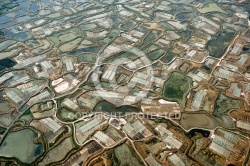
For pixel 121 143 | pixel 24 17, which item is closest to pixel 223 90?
pixel 121 143

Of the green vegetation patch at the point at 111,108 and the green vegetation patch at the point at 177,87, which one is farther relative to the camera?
the green vegetation patch at the point at 177,87

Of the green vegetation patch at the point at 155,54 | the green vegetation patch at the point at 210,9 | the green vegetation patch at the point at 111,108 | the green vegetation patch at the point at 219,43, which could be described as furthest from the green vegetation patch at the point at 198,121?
the green vegetation patch at the point at 210,9

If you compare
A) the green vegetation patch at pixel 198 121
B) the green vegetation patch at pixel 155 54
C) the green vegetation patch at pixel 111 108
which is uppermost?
the green vegetation patch at pixel 155 54

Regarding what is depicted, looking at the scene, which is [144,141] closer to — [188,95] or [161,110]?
[161,110]

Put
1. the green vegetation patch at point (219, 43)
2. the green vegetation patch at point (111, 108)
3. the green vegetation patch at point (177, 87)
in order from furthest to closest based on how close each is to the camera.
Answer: the green vegetation patch at point (219, 43), the green vegetation patch at point (177, 87), the green vegetation patch at point (111, 108)

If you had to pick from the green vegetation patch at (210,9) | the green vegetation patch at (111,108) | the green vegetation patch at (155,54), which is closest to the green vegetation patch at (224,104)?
the green vegetation patch at (111,108)

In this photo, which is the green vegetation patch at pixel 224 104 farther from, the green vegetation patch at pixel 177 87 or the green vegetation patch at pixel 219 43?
the green vegetation patch at pixel 219 43

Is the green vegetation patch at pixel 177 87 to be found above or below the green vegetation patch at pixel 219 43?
below

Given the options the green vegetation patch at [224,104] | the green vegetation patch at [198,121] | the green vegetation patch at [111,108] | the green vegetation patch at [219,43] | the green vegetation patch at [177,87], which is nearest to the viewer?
the green vegetation patch at [198,121]

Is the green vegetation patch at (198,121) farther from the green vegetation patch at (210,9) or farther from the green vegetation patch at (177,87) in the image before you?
the green vegetation patch at (210,9)
